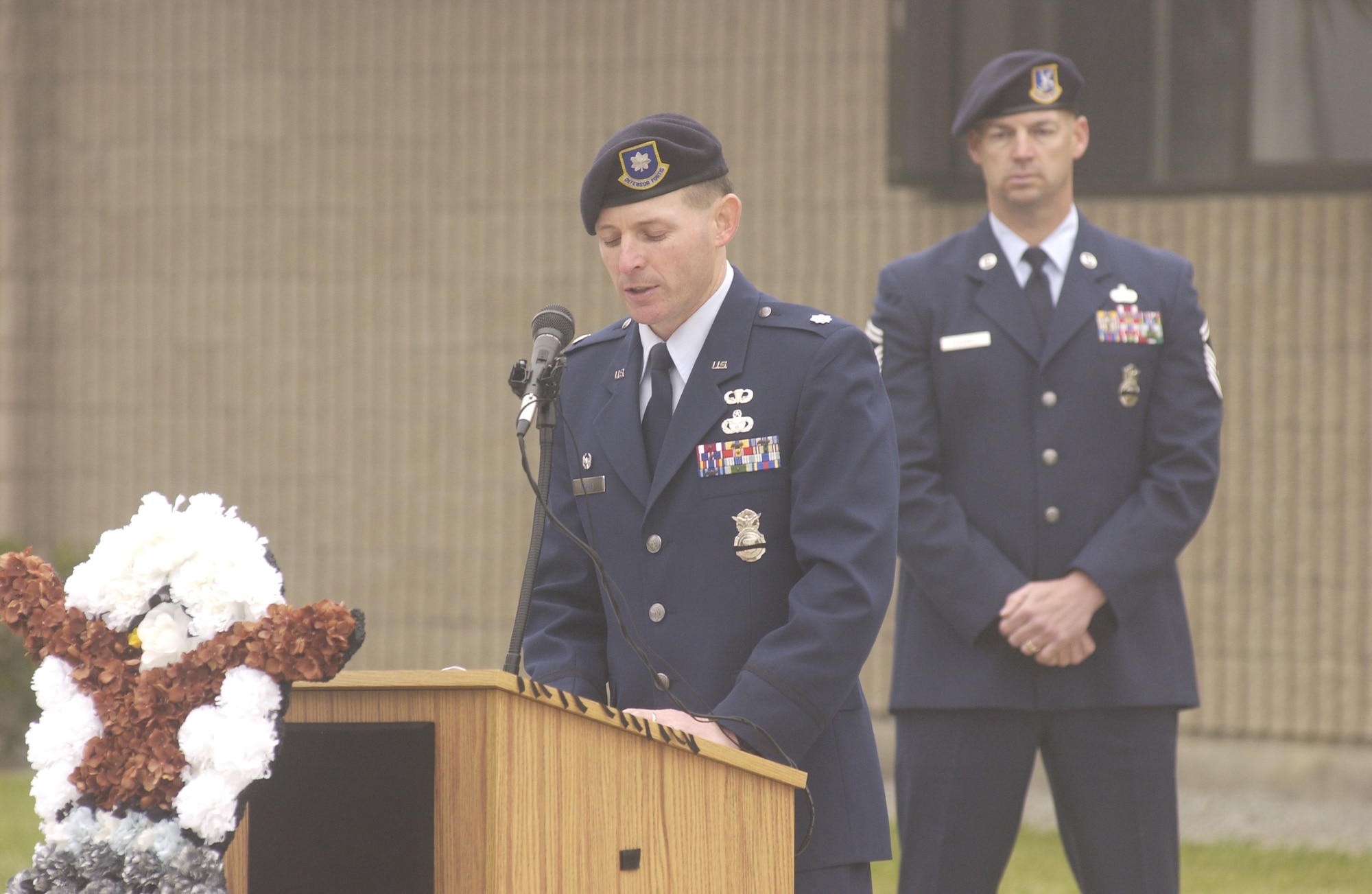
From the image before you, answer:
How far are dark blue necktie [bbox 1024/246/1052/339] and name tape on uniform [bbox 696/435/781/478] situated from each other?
3.98ft

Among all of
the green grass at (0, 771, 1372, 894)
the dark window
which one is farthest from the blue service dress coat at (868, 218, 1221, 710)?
the dark window

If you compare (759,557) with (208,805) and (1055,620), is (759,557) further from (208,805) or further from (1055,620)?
(1055,620)

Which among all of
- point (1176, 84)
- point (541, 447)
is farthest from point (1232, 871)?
point (541, 447)

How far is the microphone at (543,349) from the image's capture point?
2.21 metres

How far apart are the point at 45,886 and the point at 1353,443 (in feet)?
17.2

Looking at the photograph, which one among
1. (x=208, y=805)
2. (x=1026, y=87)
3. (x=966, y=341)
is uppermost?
(x=1026, y=87)

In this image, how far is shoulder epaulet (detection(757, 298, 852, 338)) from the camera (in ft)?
8.39

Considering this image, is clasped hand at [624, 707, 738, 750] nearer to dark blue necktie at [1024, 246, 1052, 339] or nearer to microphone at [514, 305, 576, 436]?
microphone at [514, 305, 576, 436]

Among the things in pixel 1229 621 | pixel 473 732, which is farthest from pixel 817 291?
pixel 473 732

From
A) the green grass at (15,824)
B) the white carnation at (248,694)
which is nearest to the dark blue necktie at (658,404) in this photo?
the white carnation at (248,694)

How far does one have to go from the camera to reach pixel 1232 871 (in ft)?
17.3

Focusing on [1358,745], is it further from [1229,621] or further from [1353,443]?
[1353,443]

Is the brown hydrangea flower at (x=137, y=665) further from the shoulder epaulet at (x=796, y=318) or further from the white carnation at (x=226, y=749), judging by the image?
the shoulder epaulet at (x=796, y=318)

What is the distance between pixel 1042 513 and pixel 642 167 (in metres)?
1.36
